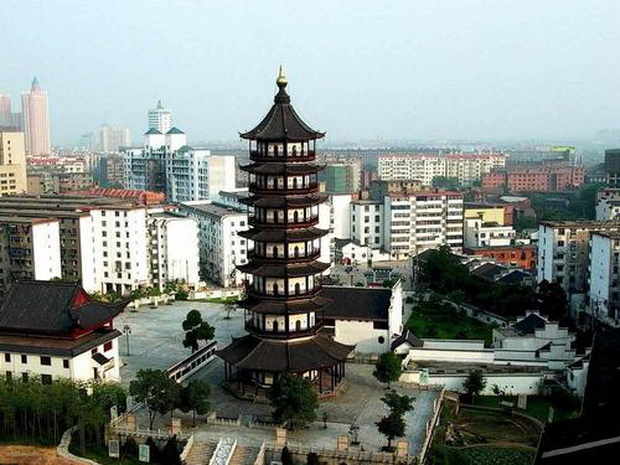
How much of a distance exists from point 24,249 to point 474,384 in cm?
2862

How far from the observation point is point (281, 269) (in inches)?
1123

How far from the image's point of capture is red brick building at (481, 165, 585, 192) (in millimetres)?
120375

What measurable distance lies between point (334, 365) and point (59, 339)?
10223 mm

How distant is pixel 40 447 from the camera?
24297mm

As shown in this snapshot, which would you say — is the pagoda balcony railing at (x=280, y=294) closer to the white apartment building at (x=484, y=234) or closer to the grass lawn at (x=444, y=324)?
the grass lawn at (x=444, y=324)

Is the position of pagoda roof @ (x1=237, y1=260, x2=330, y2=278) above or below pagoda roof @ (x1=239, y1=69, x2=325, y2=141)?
below

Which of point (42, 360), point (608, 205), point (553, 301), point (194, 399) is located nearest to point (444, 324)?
point (553, 301)

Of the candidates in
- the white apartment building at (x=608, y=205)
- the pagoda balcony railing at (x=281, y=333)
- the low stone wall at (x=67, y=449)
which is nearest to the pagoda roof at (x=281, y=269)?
the pagoda balcony railing at (x=281, y=333)

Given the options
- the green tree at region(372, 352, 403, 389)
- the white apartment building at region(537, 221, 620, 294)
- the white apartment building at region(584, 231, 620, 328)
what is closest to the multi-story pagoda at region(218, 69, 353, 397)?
the green tree at region(372, 352, 403, 389)

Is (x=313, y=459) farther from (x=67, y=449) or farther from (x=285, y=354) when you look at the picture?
(x=67, y=449)

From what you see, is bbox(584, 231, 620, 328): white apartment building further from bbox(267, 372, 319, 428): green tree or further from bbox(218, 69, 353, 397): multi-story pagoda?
bbox(267, 372, 319, 428): green tree

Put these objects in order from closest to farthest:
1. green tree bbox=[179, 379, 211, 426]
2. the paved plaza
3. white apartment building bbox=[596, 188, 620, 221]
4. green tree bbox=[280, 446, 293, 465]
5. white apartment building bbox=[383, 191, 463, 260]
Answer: green tree bbox=[280, 446, 293, 465] < the paved plaza < green tree bbox=[179, 379, 211, 426] < white apartment building bbox=[596, 188, 620, 221] < white apartment building bbox=[383, 191, 463, 260]

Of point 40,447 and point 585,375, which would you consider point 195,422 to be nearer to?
point 40,447

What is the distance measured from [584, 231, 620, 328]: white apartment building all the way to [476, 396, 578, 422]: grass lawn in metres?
11.0
